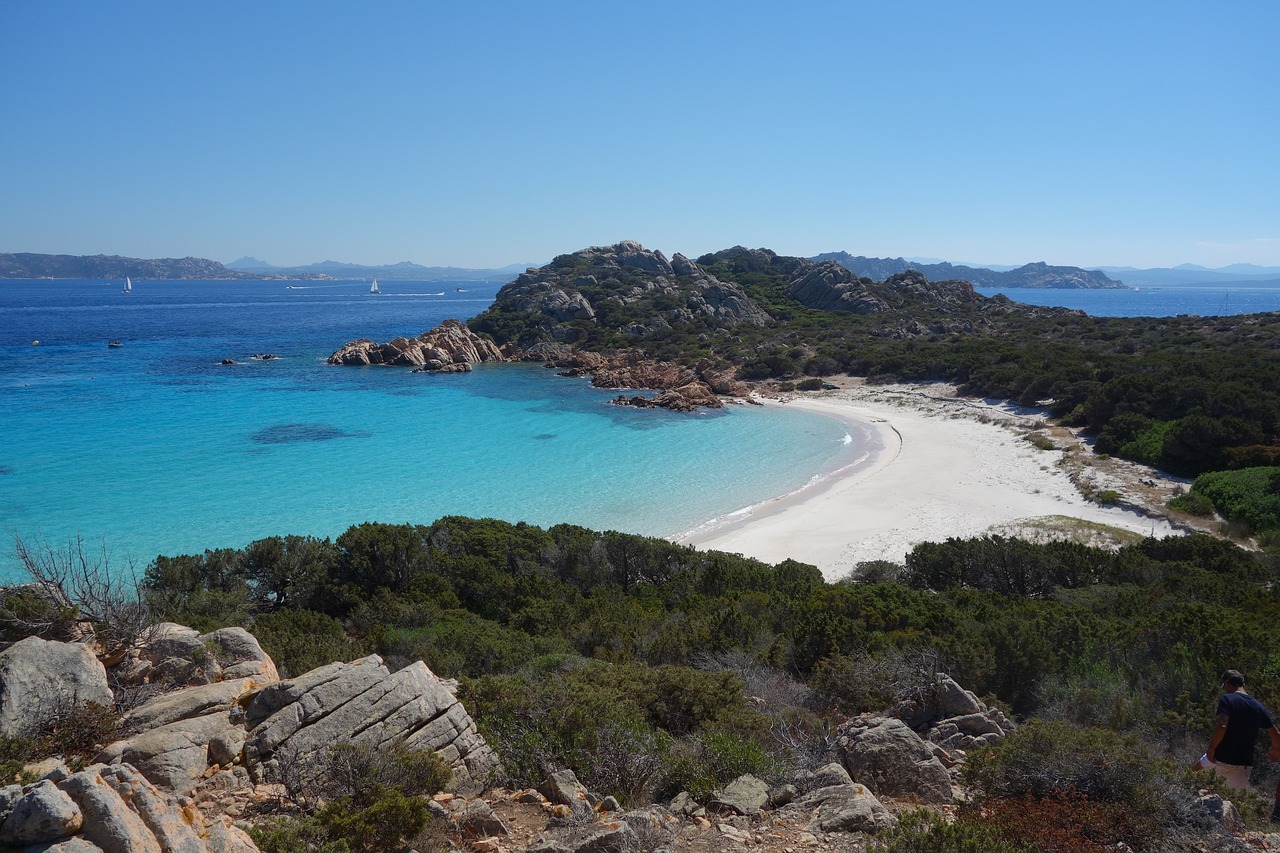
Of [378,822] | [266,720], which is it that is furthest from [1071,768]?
[266,720]

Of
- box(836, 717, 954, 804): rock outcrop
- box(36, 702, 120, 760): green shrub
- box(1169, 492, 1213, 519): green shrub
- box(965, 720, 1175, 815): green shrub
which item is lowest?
box(1169, 492, 1213, 519): green shrub

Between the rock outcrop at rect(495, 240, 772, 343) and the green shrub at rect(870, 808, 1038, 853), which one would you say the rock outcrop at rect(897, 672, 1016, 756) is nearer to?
the green shrub at rect(870, 808, 1038, 853)

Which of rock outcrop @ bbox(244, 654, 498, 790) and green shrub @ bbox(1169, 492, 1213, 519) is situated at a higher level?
rock outcrop @ bbox(244, 654, 498, 790)

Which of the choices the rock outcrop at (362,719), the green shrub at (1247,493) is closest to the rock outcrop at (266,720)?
the rock outcrop at (362,719)

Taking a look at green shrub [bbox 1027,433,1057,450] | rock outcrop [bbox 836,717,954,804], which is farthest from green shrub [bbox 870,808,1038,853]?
green shrub [bbox 1027,433,1057,450]

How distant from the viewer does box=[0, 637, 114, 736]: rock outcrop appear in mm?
5699

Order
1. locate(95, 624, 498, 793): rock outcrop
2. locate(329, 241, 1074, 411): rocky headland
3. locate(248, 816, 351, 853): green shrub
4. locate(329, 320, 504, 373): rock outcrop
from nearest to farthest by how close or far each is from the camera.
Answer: locate(248, 816, 351, 853): green shrub, locate(95, 624, 498, 793): rock outcrop, locate(329, 241, 1074, 411): rocky headland, locate(329, 320, 504, 373): rock outcrop

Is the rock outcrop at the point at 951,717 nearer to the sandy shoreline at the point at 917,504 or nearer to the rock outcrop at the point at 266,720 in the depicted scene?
the rock outcrop at the point at 266,720

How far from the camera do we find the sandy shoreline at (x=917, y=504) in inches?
757

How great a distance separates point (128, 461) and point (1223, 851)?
104 ft

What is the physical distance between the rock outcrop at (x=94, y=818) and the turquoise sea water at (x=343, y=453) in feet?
54.2

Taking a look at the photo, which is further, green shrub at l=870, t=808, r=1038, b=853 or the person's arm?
the person's arm

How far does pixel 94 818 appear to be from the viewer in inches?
143

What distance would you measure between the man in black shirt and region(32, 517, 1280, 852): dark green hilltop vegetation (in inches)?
17.5
